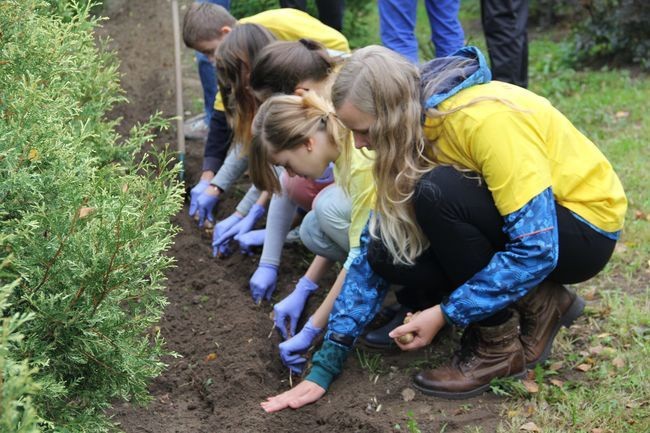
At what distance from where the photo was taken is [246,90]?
3.91 metres

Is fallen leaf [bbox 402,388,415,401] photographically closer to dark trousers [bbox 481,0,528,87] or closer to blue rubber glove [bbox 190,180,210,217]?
blue rubber glove [bbox 190,180,210,217]

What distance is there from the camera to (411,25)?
488 cm

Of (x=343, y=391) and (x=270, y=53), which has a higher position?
(x=270, y=53)

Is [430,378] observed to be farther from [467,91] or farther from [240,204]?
[240,204]

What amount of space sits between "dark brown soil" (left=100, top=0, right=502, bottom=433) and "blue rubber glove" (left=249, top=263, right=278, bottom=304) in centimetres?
5

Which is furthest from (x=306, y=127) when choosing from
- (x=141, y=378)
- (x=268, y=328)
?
(x=141, y=378)

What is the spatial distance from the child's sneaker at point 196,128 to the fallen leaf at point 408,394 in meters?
2.96

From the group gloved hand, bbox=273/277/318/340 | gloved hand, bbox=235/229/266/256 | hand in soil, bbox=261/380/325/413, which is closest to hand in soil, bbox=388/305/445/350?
hand in soil, bbox=261/380/325/413

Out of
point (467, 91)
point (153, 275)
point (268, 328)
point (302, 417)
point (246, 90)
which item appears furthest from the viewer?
point (246, 90)

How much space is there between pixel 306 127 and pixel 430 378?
994mm

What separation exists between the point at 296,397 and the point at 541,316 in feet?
2.97

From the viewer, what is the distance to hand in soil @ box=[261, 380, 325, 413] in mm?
3031

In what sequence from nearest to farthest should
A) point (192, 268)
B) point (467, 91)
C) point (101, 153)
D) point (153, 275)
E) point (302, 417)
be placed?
point (153, 275), point (467, 91), point (302, 417), point (101, 153), point (192, 268)

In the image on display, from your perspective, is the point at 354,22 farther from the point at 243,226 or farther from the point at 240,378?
the point at 240,378
